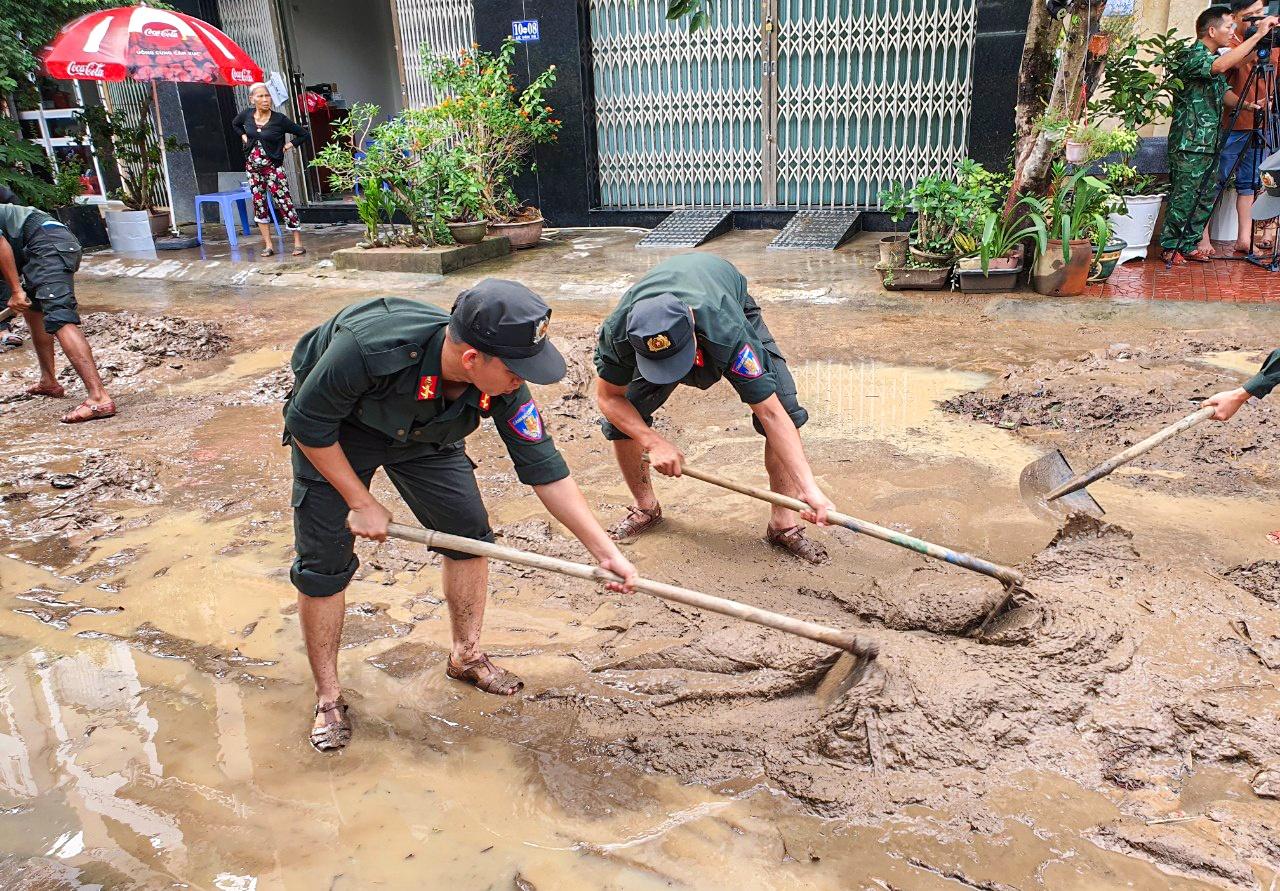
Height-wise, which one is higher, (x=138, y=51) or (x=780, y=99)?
(x=138, y=51)

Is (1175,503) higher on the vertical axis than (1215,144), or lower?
lower

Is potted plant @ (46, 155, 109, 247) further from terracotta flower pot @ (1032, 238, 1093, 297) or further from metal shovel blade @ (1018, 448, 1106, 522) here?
metal shovel blade @ (1018, 448, 1106, 522)

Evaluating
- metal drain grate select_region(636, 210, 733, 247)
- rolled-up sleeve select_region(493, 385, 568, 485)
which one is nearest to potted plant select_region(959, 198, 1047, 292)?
metal drain grate select_region(636, 210, 733, 247)

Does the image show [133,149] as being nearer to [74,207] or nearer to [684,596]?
[74,207]

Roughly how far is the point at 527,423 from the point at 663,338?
54cm

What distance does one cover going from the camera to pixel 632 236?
31.1ft

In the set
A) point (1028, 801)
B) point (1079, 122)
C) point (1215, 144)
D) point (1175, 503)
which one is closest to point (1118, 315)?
point (1079, 122)

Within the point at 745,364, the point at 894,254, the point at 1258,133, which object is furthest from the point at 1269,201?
the point at 745,364

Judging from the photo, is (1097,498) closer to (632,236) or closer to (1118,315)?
(1118,315)

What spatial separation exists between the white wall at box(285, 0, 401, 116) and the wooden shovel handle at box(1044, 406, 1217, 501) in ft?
35.5

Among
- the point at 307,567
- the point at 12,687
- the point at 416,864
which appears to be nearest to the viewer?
the point at 416,864

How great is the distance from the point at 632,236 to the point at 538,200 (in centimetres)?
129

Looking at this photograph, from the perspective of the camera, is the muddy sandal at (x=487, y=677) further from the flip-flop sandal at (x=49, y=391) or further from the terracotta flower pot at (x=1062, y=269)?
the terracotta flower pot at (x=1062, y=269)

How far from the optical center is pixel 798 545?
3.48m
